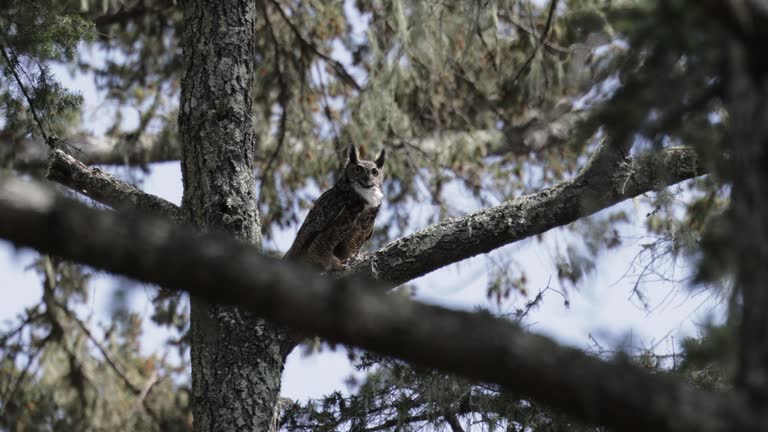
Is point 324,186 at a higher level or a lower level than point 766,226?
higher

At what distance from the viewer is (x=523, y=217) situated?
373 centimetres

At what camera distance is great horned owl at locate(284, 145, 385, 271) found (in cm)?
573

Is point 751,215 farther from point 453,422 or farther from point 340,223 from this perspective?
point 340,223

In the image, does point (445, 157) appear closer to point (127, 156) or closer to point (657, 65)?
point (127, 156)

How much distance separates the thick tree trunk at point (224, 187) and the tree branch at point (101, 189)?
0.42 ft

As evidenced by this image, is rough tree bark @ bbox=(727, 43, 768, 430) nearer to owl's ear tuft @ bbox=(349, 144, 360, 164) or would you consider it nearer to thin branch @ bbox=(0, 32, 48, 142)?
thin branch @ bbox=(0, 32, 48, 142)

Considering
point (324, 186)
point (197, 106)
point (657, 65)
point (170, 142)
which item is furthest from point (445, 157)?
point (657, 65)

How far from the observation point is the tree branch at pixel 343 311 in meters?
1.51

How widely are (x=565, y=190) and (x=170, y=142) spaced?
4991mm

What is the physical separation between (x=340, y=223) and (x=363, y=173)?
44 cm

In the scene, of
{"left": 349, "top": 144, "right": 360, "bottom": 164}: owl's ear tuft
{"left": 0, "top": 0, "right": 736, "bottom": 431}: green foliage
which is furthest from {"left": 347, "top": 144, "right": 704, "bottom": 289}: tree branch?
{"left": 349, "top": 144, "right": 360, "bottom": 164}: owl's ear tuft

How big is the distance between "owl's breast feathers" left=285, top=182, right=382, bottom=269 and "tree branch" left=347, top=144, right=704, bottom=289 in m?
1.93

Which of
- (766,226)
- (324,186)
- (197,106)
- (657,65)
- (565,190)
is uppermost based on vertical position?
(324,186)

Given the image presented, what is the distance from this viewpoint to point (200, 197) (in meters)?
3.86
